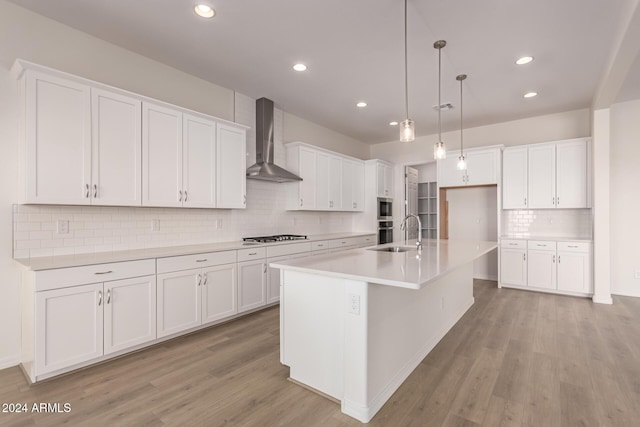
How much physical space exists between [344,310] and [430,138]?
209 inches

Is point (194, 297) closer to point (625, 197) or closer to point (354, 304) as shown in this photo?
point (354, 304)

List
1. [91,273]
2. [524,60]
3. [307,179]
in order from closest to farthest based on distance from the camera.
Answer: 1. [91,273]
2. [524,60]
3. [307,179]

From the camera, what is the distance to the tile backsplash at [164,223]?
8.51 ft

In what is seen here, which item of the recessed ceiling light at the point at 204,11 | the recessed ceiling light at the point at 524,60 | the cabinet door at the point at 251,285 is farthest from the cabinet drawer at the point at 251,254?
the recessed ceiling light at the point at 524,60

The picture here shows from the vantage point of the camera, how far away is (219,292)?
11.1ft

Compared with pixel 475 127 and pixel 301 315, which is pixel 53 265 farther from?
pixel 475 127

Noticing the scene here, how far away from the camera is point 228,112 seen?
4141mm

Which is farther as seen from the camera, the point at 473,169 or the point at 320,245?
the point at 473,169

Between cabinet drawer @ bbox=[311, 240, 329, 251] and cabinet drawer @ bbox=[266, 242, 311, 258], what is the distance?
100 mm

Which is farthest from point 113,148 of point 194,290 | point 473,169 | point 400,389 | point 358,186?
point 473,169

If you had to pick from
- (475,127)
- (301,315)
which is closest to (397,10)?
(301,315)

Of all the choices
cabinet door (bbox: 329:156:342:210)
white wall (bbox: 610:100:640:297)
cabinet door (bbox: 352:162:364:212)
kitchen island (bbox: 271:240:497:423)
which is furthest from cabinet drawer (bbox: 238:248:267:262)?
white wall (bbox: 610:100:640:297)

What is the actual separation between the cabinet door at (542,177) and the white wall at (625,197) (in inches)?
30.6

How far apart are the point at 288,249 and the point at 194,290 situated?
143cm
